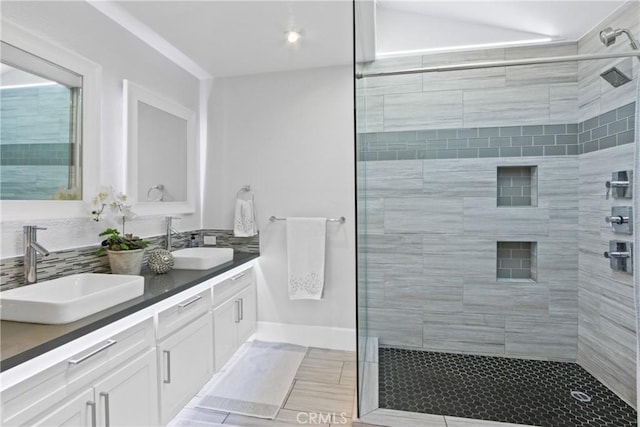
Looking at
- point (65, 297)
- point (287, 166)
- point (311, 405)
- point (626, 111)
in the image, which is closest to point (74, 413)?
point (65, 297)

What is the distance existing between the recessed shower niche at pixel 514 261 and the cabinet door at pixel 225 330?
195cm

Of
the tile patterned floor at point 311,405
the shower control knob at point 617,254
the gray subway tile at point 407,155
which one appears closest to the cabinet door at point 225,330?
the tile patterned floor at point 311,405

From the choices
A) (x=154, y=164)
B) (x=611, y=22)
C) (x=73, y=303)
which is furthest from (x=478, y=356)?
(x=154, y=164)

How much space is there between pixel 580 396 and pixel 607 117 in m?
1.66

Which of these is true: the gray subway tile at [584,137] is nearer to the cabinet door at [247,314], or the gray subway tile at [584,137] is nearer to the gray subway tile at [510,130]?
the gray subway tile at [510,130]

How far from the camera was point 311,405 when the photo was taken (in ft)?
6.49

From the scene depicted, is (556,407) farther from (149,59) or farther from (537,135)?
(149,59)

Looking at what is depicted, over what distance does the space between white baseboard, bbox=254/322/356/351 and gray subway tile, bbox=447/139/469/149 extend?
167 centimetres

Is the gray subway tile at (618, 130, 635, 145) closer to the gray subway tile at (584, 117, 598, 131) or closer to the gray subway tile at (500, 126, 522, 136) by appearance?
the gray subway tile at (584, 117, 598, 131)

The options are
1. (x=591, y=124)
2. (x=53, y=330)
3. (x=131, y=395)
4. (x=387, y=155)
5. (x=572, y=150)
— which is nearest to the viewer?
(x=53, y=330)

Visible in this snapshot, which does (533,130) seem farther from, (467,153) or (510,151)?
(467,153)

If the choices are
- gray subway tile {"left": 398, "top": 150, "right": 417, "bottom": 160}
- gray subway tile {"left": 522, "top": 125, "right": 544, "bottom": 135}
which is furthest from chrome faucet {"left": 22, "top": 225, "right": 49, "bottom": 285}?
gray subway tile {"left": 522, "top": 125, "right": 544, "bottom": 135}

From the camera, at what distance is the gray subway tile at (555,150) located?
7.43ft

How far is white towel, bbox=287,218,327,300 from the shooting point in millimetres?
2691
